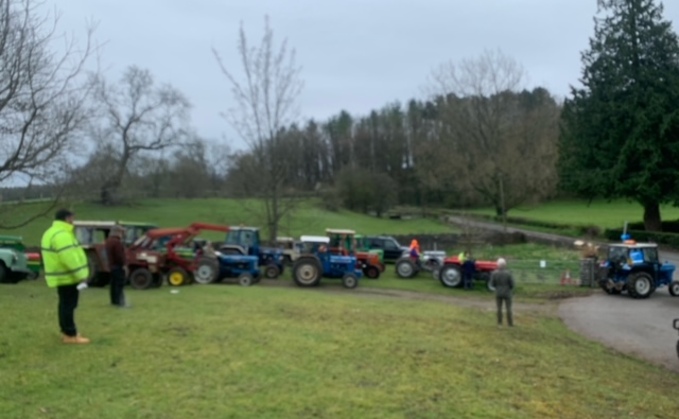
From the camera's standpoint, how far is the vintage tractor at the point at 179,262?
21922mm

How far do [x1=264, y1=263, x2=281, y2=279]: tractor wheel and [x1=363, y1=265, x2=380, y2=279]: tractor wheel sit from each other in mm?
4114

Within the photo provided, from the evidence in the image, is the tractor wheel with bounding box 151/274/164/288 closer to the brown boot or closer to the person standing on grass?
the person standing on grass

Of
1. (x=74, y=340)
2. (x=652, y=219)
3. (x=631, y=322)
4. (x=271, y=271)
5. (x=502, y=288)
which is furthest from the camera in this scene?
(x=652, y=219)

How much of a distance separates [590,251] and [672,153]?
1572cm

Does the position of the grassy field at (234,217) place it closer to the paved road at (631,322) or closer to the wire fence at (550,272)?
the wire fence at (550,272)

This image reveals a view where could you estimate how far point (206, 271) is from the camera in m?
24.4

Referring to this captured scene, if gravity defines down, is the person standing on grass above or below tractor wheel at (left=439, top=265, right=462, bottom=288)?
above

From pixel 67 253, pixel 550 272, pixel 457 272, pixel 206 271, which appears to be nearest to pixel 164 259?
pixel 206 271

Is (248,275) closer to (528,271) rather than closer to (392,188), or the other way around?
(528,271)

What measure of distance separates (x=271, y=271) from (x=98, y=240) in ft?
24.0

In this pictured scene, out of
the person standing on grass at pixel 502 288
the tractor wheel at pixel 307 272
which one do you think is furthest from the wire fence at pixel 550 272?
the person standing on grass at pixel 502 288

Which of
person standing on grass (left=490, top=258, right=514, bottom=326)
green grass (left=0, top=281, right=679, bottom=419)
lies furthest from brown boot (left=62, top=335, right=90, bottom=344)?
person standing on grass (left=490, top=258, right=514, bottom=326)

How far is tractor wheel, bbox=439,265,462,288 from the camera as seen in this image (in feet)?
90.4

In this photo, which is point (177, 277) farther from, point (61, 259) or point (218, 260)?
point (61, 259)
